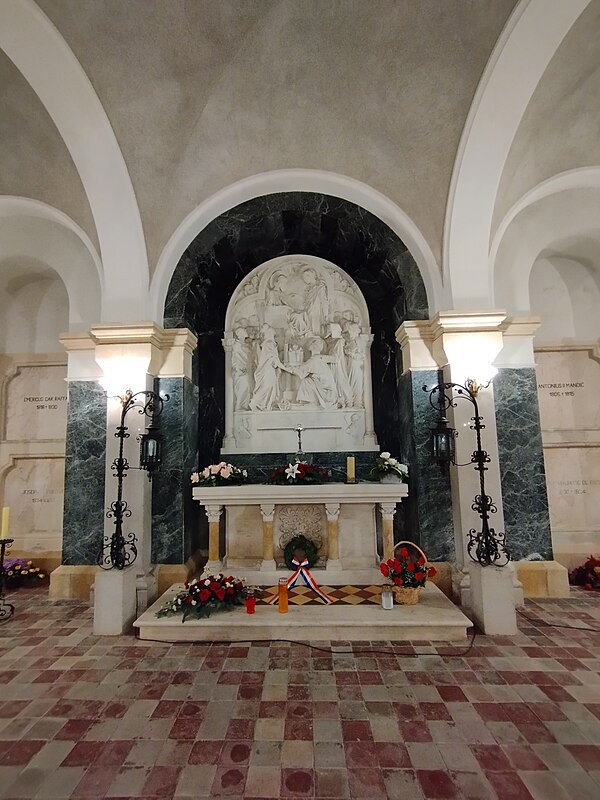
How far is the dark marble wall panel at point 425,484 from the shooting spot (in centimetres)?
553

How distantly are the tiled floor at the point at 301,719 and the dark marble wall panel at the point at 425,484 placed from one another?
4.52 feet

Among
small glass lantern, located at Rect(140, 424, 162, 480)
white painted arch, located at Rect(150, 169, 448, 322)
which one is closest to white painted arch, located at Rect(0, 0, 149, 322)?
white painted arch, located at Rect(150, 169, 448, 322)

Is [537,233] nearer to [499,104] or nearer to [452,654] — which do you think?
[499,104]

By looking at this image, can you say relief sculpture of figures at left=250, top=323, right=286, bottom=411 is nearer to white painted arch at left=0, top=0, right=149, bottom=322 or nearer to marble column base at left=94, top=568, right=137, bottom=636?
white painted arch at left=0, top=0, right=149, bottom=322

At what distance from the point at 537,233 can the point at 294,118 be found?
3.99 metres

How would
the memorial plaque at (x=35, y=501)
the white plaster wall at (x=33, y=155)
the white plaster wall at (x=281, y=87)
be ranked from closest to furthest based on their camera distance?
the white plaster wall at (x=281, y=87)
the white plaster wall at (x=33, y=155)
the memorial plaque at (x=35, y=501)

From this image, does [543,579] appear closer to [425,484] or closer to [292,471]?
[425,484]

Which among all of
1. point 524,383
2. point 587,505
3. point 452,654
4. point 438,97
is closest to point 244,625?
point 452,654

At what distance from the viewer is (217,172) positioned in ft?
18.9

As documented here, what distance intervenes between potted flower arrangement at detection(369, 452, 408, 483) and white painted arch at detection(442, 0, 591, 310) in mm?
2248

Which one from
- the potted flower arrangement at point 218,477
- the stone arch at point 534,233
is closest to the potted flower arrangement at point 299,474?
the potted flower arrangement at point 218,477

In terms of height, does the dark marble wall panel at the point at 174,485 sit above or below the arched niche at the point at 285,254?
below

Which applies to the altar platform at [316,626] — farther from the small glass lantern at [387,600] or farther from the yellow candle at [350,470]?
the yellow candle at [350,470]

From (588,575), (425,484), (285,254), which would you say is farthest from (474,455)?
(285,254)
